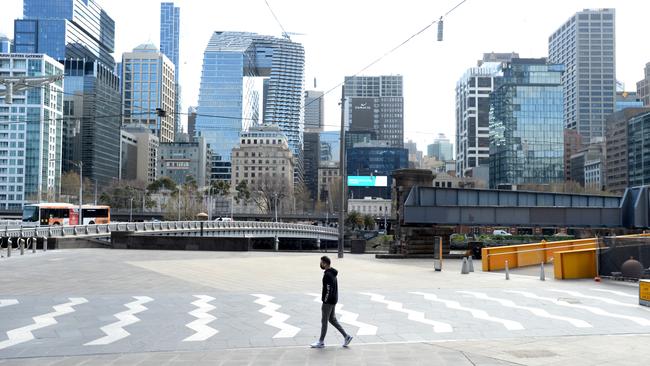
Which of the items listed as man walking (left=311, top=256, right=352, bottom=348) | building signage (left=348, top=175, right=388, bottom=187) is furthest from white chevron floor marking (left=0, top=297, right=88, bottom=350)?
building signage (left=348, top=175, right=388, bottom=187)

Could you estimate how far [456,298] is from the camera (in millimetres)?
18656

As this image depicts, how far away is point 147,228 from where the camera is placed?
7512 cm

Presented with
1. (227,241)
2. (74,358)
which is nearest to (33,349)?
(74,358)

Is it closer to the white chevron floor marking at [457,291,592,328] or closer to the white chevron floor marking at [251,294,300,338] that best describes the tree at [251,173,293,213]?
the white chevron floor marking at [457,291,592,328]

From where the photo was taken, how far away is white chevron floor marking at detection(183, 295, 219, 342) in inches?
502

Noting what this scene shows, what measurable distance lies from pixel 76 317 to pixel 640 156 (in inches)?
7345

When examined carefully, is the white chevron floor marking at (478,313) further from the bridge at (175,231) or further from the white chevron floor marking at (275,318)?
the bridge at (175,231)

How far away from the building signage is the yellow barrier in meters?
166

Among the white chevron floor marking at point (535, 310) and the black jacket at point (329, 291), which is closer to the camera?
the black jacket at point (329, 291)

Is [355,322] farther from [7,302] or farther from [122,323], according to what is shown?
[7,302]

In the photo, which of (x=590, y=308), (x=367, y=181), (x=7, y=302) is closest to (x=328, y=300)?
(x=590, y=308)

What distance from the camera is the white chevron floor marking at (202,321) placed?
1274 centimetres

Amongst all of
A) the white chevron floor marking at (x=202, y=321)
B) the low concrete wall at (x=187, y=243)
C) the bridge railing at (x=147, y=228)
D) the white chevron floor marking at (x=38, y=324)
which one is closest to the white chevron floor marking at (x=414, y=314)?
the white chevron floor marking at (x=202, y=321)

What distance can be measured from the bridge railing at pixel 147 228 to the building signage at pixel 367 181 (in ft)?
257
